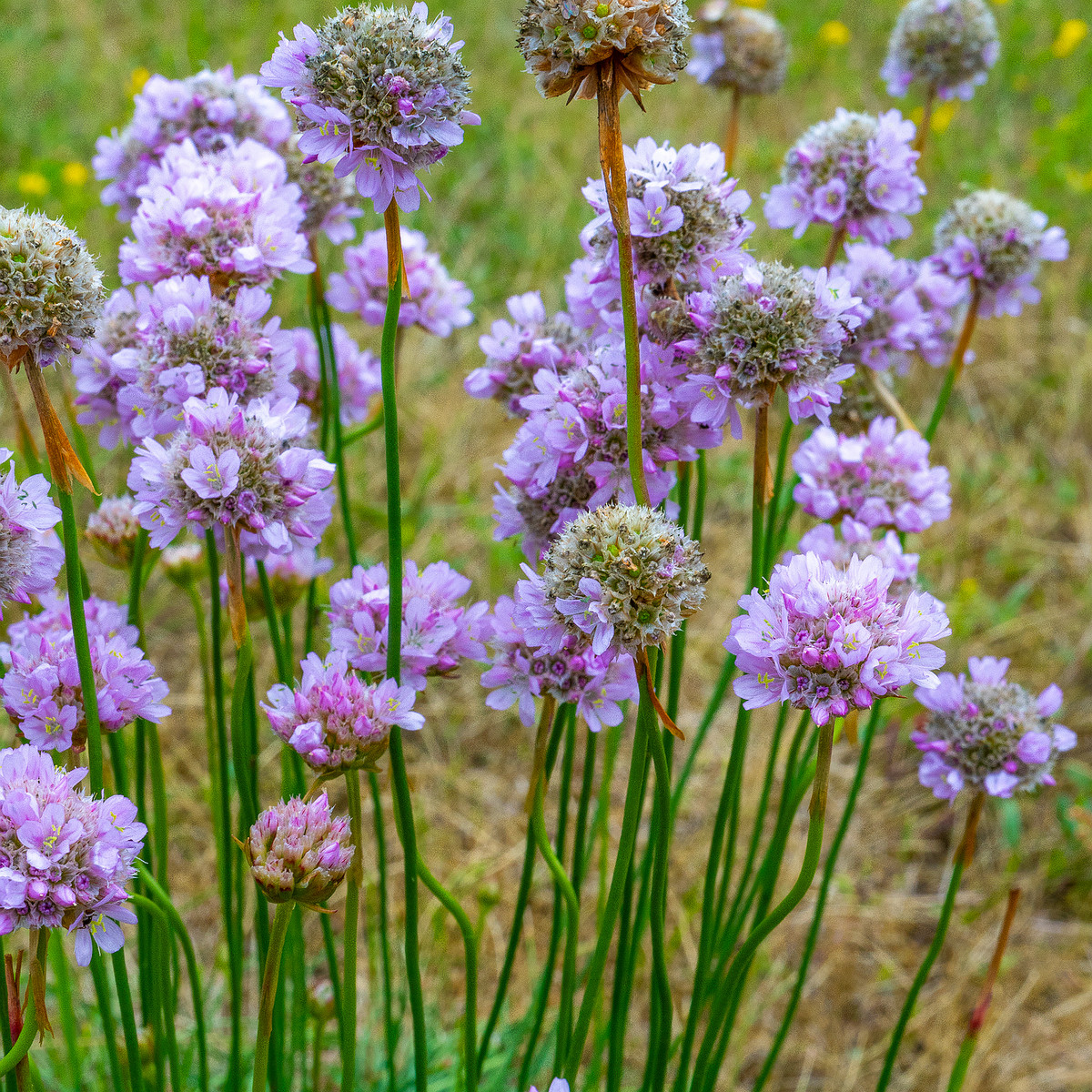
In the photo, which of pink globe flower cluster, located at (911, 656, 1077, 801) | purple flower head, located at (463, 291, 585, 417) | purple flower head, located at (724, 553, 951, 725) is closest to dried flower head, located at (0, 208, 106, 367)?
purple flower head, located at (463, 291, 585, 417)

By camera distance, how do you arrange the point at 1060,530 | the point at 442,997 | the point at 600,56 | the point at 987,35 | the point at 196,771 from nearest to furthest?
1. the point at 600,56
2. the point at 987,35
3. the point at 442,997
4. the point at 196,771
5. the point at 1060,530

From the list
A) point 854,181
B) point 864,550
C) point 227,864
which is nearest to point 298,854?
point 227,864

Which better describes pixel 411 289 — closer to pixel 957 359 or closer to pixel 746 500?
pixel 957 359

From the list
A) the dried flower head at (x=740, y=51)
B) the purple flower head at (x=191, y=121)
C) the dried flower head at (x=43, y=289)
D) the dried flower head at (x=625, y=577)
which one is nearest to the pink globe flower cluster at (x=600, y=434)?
the dried flower head at (x=625, y=577)

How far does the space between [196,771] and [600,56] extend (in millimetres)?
2464

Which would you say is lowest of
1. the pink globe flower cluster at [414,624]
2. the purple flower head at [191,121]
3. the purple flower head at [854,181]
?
the pink globe flower cluster at [414,624]

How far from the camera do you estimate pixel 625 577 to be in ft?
3.42

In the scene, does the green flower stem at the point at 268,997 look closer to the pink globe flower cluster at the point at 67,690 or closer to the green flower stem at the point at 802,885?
the pink globe flower cluster at the point at 67,690

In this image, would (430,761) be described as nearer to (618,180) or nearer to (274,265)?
(274,265)

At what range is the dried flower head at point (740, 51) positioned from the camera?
220 cm

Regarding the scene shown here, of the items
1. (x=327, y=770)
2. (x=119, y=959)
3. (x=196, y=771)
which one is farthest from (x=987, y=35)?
(x=196, y=771)

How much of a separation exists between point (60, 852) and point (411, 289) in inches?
42.9

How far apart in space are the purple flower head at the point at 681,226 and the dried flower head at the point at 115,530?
851 millimetres

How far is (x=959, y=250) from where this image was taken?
6.19 feet
